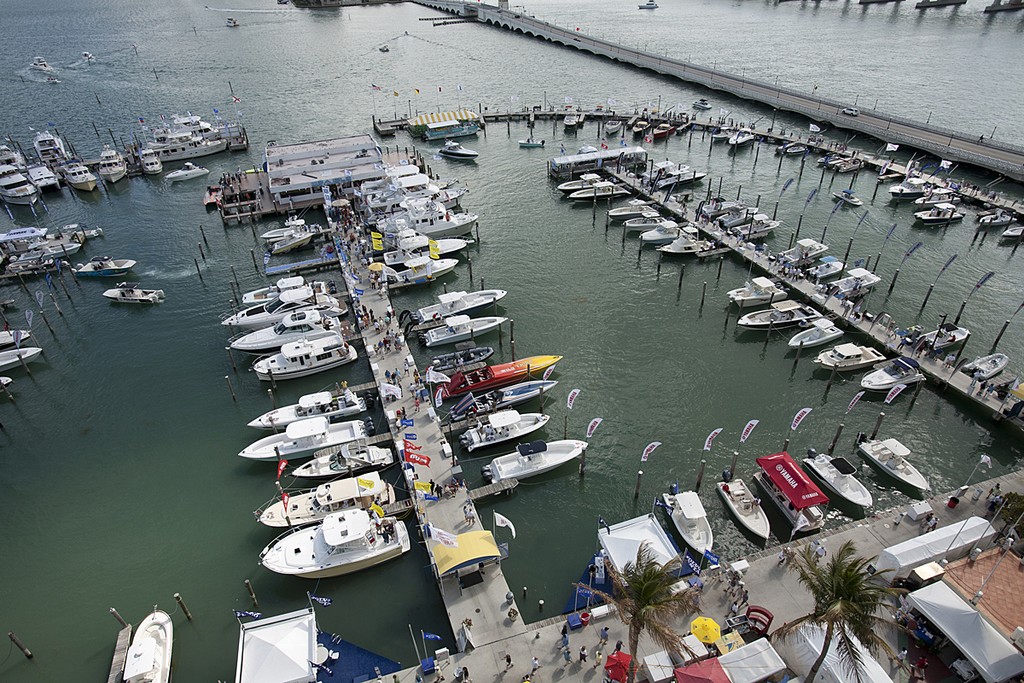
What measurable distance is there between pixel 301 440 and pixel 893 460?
4621 cm

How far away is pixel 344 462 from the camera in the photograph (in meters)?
44.7

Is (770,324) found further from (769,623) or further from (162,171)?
(162,171)

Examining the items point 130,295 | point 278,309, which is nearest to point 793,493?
point 278,309

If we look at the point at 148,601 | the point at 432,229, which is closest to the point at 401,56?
the point at 432,229

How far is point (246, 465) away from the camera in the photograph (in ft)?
153

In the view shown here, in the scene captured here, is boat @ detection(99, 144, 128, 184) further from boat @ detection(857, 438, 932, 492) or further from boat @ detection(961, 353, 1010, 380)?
boat @ detection(961, 353, 1010, 380)

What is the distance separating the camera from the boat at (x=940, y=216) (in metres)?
78.3

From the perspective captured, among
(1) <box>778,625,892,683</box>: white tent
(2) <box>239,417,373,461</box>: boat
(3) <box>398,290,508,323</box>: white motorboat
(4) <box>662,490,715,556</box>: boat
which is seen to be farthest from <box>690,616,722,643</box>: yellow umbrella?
(3) <box>398,290,508,323</box>: white motorboat

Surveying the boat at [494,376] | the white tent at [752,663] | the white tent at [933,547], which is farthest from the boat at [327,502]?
the white tent at [933,547]

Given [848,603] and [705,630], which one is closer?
[848,603]

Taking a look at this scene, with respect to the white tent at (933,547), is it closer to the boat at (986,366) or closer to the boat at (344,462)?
the boat at (986,366)

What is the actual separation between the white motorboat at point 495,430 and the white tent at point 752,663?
2233 cm

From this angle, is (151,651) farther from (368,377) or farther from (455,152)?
(455,152)

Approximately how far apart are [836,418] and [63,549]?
6138 cm
